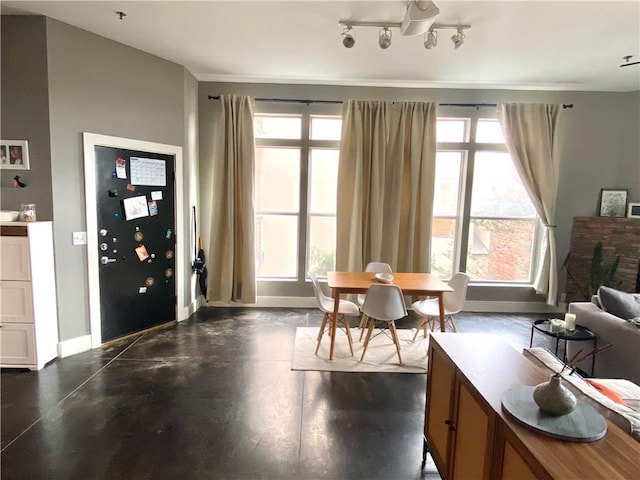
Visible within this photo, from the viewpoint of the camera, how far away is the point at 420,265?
460 cm

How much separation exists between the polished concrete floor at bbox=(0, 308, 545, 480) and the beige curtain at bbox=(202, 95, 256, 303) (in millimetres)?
1151

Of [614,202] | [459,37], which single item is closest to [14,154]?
[459,37]

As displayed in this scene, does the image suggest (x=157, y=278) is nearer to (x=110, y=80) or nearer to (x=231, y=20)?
(x=110, y=80)

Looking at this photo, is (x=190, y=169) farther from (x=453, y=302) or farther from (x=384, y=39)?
(x=453, y=302)

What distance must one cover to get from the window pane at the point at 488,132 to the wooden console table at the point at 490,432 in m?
3.57

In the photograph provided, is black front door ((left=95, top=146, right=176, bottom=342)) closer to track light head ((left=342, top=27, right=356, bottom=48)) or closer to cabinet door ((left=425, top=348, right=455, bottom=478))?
track light head ((left=342, top=27, right=356, bottom=48))

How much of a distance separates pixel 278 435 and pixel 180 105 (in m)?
3.57

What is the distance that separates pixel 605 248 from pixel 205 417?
5.03 meters

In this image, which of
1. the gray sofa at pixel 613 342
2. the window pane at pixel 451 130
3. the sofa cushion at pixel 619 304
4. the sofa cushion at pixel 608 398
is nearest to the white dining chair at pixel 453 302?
the gray sofa at pixel 613 342

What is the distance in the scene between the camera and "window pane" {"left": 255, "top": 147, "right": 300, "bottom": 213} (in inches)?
186

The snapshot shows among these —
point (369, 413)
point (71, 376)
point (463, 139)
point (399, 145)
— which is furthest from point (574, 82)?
point (71, 376)

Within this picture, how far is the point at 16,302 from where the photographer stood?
293 centimetres

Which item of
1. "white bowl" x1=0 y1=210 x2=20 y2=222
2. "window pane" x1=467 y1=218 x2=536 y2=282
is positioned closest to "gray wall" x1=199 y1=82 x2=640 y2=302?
"window pane" x1=467 y1=218 x2=536 y2=282

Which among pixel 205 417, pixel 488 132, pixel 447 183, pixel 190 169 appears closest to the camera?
pixel 205 417
